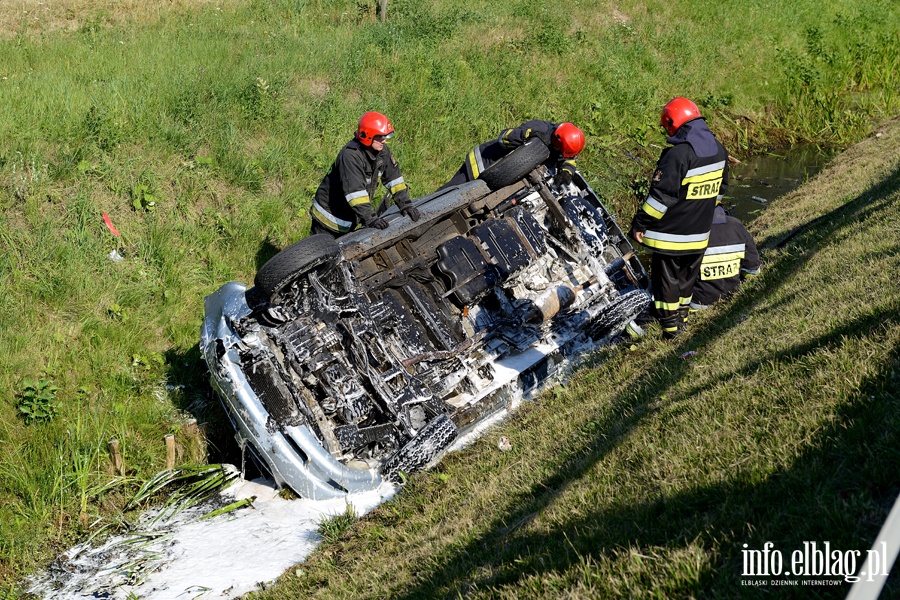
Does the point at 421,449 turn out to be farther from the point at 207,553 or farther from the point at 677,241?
→ the point at 677,241

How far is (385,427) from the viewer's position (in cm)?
550

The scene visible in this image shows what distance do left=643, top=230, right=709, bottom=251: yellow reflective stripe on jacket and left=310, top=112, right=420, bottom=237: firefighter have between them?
6.34ft

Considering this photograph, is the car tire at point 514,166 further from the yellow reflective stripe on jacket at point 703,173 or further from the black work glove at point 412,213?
the yellow reflective stripe on jacket at point 703,173

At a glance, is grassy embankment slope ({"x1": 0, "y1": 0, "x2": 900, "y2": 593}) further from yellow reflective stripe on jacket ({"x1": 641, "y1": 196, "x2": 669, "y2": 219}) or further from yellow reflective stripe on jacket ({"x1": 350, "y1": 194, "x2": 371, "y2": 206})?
yellow reflective stripe on jacket ({"x1": 641, "y1": 196, "x2": 669, "y2": 219})

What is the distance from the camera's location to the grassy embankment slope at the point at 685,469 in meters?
2.88

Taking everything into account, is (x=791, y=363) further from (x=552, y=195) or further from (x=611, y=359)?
(x=552, y=195)

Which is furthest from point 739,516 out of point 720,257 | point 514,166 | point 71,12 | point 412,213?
point 71,12

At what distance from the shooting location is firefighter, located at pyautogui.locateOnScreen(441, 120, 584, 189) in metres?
7.32

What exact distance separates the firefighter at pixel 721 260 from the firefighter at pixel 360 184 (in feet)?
8.17

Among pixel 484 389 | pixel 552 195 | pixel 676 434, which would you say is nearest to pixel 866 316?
pixel 676 434

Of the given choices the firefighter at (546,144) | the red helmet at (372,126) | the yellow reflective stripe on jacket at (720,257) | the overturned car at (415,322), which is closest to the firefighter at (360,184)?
the red helmet at (372,126)

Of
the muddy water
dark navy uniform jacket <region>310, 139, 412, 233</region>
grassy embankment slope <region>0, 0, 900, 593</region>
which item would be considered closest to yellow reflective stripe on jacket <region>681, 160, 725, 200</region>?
dark navy uniform jacket <region>310, 139, 412, 233</region>

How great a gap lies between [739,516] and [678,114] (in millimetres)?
3870

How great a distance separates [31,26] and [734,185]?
10.7 meters
